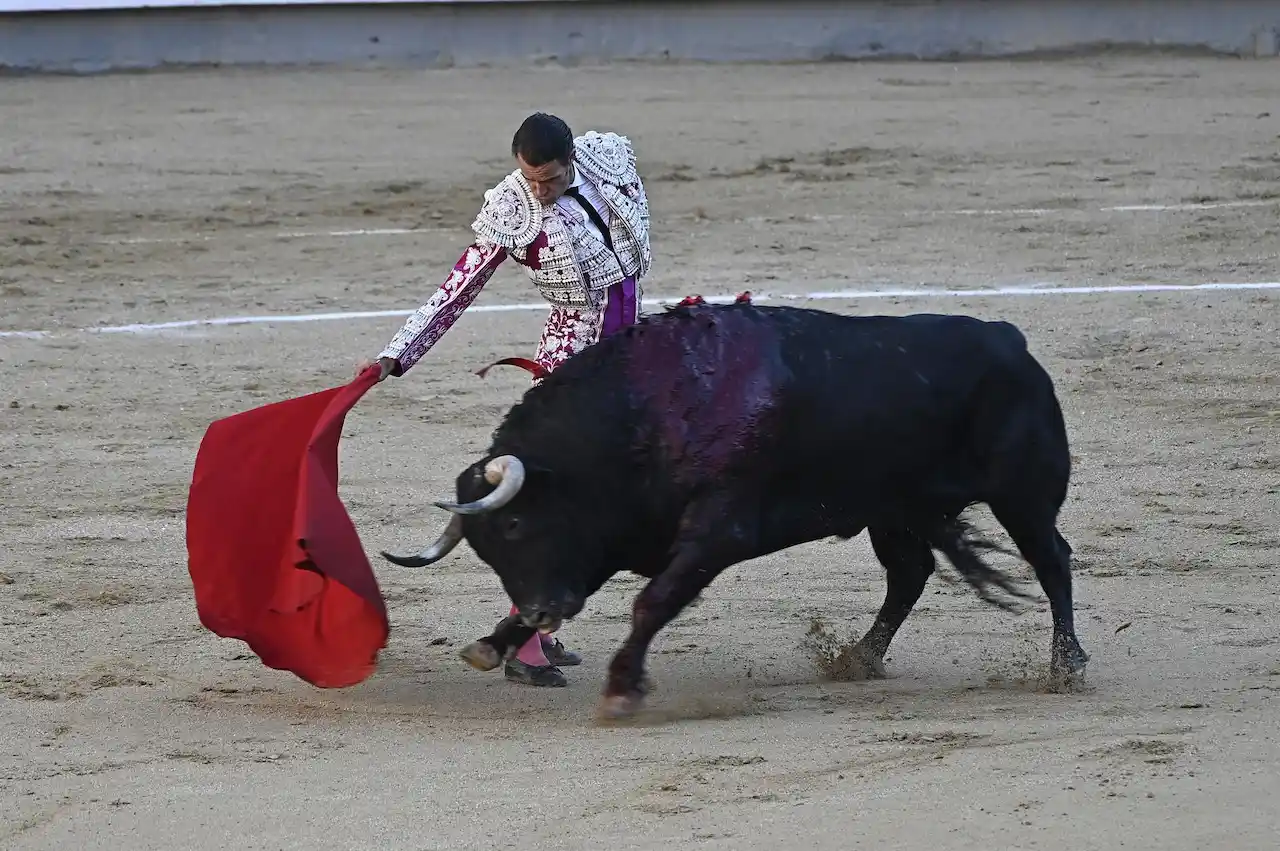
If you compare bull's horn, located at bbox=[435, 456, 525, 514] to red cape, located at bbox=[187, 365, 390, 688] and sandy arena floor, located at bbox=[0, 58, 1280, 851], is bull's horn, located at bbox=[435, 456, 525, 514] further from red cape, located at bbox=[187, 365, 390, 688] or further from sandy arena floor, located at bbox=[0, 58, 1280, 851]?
sandy arena floor, located at bbox=[0, 58, 1280, 851]

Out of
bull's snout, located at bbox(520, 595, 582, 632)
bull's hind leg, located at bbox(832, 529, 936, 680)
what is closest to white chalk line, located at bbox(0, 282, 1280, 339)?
bull's hind leg, located at bbox(832, 529, 936, 680)

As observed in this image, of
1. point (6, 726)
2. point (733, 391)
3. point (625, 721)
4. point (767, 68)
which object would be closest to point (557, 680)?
point (625, 721)

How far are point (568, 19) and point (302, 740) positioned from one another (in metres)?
10.6

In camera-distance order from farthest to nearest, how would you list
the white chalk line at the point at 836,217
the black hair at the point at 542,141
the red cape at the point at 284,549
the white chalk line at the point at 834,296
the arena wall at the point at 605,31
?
the arena wall at the point at 605,31, the white chalk line at the point at 836,217, the white chalk line at the point at 834,296, the red cape at the point at 284,549, the black hair at the point at 542,141

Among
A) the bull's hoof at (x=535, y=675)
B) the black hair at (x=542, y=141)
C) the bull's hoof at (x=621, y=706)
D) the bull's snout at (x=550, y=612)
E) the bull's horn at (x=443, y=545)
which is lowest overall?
the bull's hoof at (x=535, y=675)

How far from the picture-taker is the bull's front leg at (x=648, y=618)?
399 cm

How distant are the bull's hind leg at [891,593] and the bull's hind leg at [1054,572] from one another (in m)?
0.23

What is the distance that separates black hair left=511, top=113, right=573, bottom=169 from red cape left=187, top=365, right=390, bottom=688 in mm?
583

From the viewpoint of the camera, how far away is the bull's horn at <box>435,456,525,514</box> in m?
3.95

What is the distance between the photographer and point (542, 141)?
13.3ft

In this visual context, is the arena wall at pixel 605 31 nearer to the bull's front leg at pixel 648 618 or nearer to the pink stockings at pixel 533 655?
the pink stockings at pixel 533 655

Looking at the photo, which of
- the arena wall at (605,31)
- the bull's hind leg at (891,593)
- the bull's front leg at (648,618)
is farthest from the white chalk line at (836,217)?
the bull's front leg at (648,618)

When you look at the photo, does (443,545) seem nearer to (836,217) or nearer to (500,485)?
(500,485)

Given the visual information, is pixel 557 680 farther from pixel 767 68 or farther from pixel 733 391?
pixel 767 68
